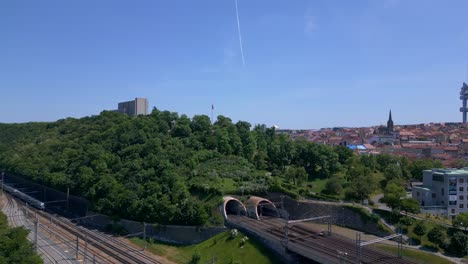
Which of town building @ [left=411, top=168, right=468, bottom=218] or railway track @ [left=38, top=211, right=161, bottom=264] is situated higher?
town building @ [left=411, top=168, right=468, bottom=218]

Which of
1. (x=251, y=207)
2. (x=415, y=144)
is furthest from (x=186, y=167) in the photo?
(x=415, y=144)

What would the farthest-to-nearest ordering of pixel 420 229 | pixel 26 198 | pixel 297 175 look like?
pixel 26 198 → pixel 297 175 → pixel 420 229

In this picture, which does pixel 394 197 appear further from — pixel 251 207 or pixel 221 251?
pixel 221 251

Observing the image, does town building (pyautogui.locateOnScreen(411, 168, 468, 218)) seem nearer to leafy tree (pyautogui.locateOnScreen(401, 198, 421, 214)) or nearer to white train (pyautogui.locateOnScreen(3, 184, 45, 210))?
leafy tree (pyautogui.locateOnScreen(401, 198, 421, 214))

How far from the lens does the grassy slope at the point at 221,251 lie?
32.3 metres

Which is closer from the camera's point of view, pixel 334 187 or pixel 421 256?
pixel 421 256

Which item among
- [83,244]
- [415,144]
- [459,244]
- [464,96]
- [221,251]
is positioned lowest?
[83,244]

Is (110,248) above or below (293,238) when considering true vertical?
below

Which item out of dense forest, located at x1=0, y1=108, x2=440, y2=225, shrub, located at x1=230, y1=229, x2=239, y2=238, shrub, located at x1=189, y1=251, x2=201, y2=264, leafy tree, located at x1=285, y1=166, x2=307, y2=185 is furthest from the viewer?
→ leafy tree, located at x1=285, y1=166, x2=307, y2=185

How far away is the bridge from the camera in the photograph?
26750 millimetres

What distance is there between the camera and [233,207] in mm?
43469

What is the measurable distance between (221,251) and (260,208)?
916 centimetres

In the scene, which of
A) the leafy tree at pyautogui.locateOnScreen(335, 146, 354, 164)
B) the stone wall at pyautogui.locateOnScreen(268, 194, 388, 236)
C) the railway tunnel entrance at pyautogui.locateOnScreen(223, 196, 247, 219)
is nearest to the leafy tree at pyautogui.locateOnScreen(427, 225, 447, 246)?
the stone wall at pyautogui.locateOnScreen(268, 194, 388, 236)

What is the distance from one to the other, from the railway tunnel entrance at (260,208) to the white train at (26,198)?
110ft
